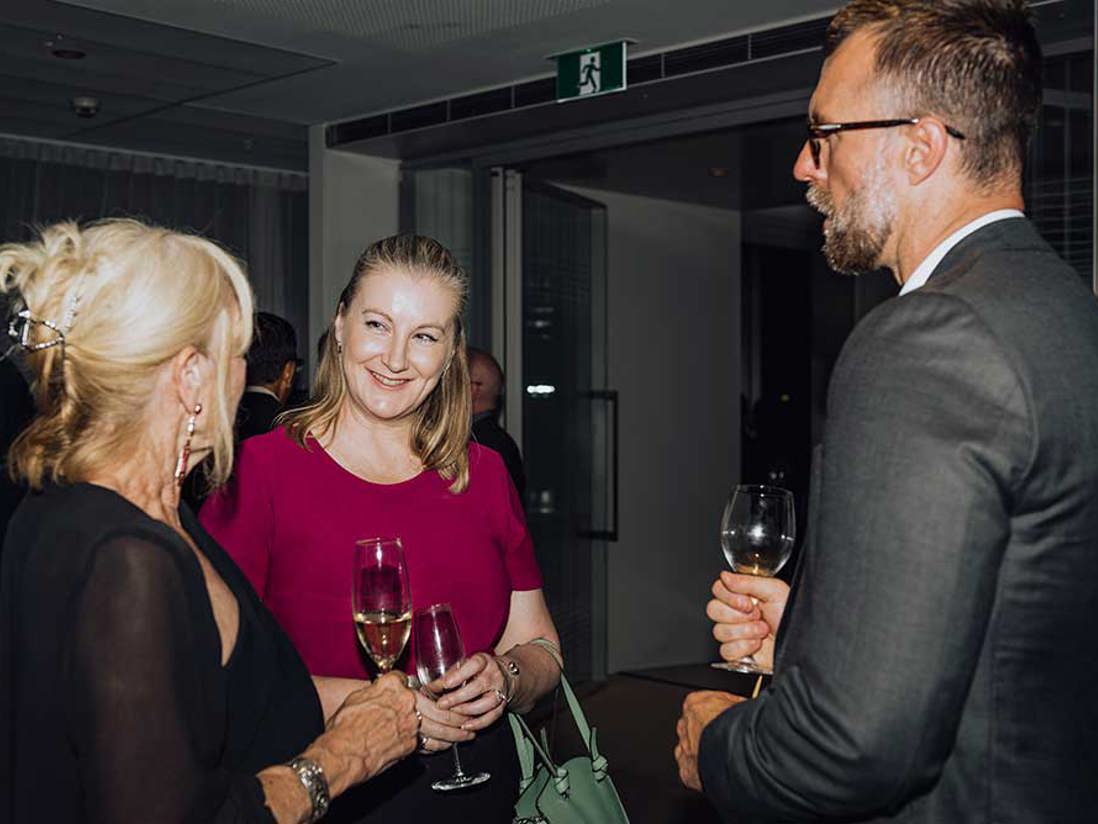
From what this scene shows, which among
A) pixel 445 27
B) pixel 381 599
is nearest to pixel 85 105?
pixel 445 27

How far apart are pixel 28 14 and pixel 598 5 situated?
6.85ft

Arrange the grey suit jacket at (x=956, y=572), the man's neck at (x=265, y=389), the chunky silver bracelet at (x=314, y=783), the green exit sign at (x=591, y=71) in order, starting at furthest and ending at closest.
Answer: the green exit sign at (x=591, y=71) → the man's neck at (x=265, y=389) → the chunky silver bracelet at (x=314, y=783) → the grey suit jacket at (x=956, y=572)

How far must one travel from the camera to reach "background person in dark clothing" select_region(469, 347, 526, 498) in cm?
525

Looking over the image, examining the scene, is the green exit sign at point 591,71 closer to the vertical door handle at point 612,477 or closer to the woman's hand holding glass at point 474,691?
the vertical door handle at point 612,477

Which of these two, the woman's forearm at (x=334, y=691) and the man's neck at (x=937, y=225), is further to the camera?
the woman's forearm at (x=334, y=691)

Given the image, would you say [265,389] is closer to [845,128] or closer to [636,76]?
[636,76]

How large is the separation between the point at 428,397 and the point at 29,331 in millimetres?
1057

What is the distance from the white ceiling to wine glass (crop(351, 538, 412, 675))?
10.7ft

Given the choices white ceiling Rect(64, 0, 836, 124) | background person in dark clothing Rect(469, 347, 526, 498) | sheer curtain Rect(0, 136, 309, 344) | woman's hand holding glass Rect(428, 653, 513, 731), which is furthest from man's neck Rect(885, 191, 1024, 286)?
sheer curtain Rect(0, 136, 309, 344)

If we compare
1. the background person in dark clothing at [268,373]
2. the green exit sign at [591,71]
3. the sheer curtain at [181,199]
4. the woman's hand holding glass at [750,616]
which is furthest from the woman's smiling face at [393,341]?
the sheer curtain at [181,199]

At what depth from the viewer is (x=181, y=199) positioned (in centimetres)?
846

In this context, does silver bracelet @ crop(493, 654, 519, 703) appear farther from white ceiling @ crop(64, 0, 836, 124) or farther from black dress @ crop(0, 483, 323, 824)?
white ceiling @ crop(64, 0, 836, 124)

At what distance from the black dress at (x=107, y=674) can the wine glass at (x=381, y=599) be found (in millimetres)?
435

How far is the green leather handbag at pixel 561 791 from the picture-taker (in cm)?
206
